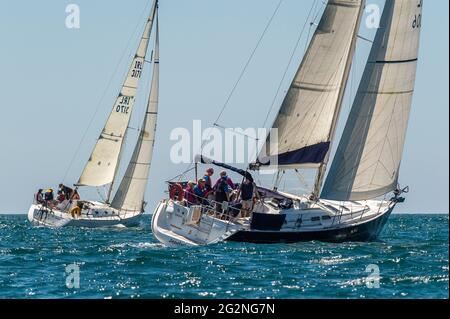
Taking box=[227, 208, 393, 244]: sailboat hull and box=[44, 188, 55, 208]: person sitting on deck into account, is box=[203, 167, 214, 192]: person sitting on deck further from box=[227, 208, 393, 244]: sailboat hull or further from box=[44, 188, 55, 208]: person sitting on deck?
box=[44, 188, 55, 208]: person sitting on deck

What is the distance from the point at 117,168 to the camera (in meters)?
53.5

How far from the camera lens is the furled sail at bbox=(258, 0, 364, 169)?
33875 mm

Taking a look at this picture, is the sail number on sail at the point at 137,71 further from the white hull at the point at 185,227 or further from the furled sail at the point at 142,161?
the white hull at the point at 185,227

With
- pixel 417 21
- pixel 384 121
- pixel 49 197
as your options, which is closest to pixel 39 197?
pixel 49 197

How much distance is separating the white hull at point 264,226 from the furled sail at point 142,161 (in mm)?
17436

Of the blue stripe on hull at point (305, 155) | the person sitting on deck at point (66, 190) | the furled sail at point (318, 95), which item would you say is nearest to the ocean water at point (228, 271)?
the blue stripe on hull at point (305, 155)

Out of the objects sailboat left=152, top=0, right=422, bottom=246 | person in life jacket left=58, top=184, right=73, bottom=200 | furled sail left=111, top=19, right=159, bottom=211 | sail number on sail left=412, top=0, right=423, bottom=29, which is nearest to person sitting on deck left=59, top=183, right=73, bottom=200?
person in life jacket left=58, top=184, right=73, bottom=200

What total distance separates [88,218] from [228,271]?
85.1 feet
